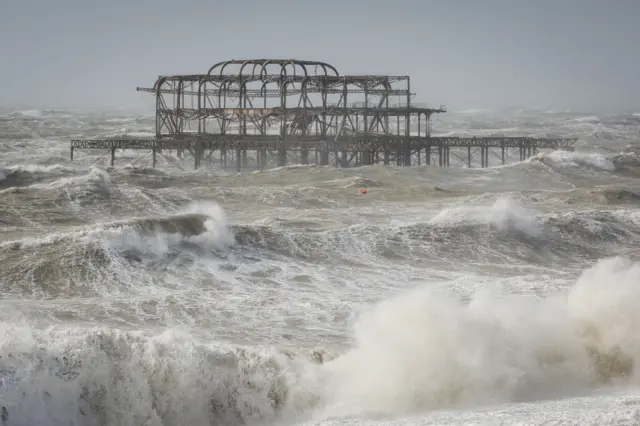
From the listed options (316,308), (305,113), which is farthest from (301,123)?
(316,308)

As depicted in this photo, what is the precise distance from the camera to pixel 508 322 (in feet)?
51.8

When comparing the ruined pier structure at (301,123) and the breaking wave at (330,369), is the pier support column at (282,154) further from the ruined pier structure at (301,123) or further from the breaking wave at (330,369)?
the breaking wave at (330,369)

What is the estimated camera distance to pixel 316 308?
19.0m

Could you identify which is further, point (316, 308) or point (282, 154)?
point (282, 154)

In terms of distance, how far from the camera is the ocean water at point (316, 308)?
1309cm

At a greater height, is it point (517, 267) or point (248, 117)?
point (248, 117)

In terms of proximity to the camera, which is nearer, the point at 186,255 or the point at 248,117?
the point at 186,255

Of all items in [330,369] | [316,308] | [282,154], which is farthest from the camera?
[282,154]

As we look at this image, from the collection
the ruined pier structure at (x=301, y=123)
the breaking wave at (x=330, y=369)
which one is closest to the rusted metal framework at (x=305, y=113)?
the ruined pier structure at (x=301, y=123)

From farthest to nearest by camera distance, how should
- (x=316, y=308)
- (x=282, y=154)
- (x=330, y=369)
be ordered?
(x=282, y=154) → (x=316, y=308) → (x=330, y=369)

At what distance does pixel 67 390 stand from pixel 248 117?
133 feet

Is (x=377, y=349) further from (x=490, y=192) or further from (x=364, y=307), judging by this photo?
(x=490, y=192)

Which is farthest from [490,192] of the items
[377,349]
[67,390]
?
[67,390]

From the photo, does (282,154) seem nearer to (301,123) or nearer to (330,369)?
(301,123)
